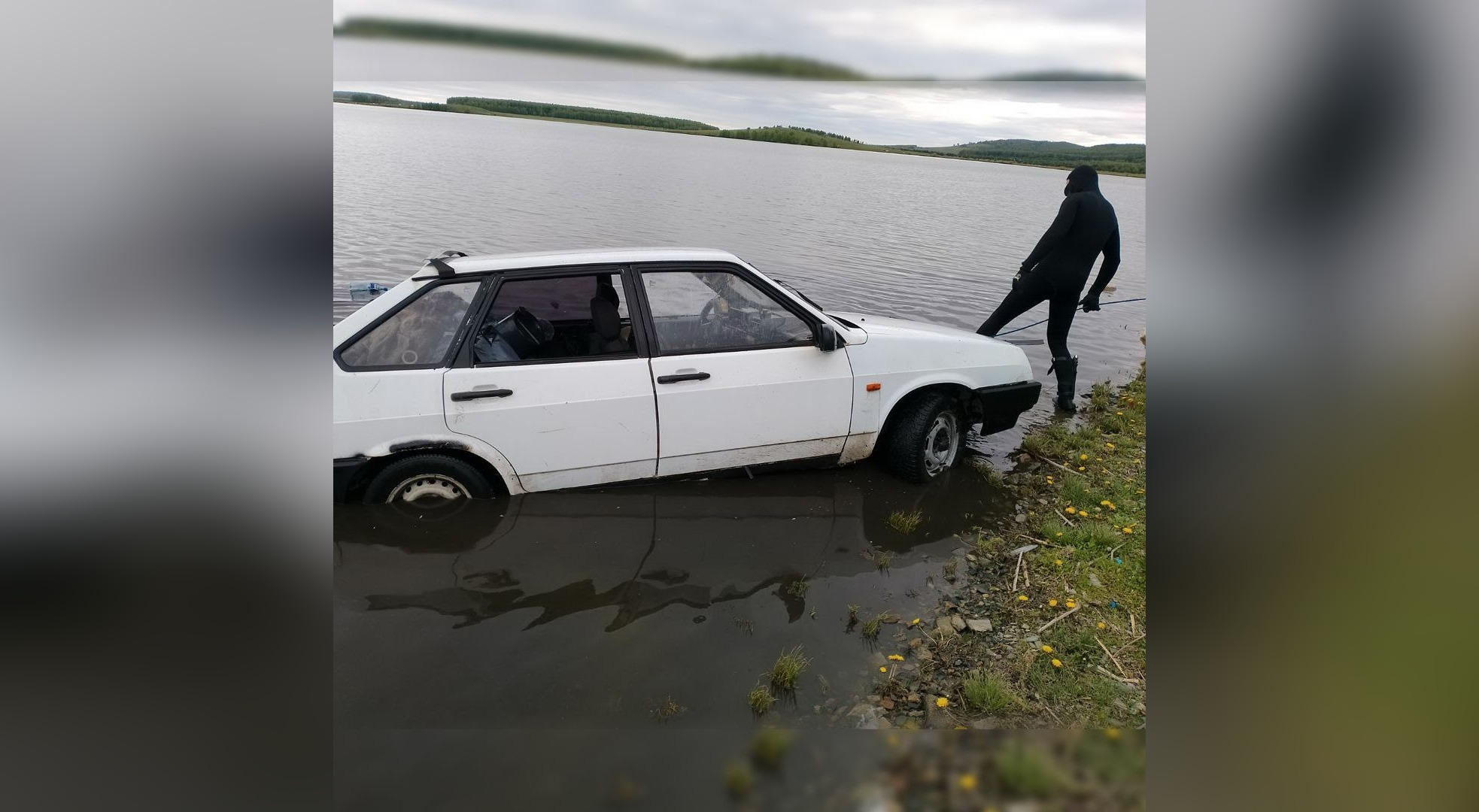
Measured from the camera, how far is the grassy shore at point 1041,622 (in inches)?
125

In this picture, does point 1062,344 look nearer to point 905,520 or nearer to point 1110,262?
point 1110,262

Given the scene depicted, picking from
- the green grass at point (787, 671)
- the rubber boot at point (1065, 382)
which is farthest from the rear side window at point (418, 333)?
the rubber boot at point (1065, 382)

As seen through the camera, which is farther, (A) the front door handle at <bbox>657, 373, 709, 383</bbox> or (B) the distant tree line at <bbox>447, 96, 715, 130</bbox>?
(A) the front door handle at <bbox>657, 373, 709, 383</bbox>

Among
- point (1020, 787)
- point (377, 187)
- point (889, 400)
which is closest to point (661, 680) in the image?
point (1020, 787)

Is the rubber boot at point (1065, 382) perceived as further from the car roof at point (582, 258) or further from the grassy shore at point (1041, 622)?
the car roof at point (582, 258)

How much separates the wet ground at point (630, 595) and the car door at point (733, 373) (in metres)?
0.42

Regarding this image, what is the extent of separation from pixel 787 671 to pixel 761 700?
18 centimetres

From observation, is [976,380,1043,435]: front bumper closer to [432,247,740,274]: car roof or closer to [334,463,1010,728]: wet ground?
[334,463,1010,728]: wet ground

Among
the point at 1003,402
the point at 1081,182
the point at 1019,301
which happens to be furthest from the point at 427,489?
Result: the point at 1081,182

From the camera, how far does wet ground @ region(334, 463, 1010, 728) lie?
3.16 metres

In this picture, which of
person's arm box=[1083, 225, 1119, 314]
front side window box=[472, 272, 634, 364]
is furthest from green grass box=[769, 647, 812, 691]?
person's arm box=[1083, 225, 1119, 314]

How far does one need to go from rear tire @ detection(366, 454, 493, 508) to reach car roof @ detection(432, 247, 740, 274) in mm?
1026

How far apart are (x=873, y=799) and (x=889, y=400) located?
333 cm
